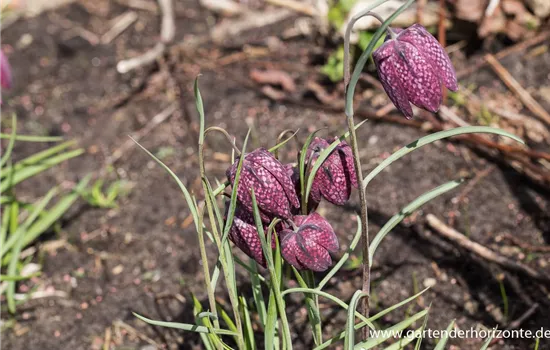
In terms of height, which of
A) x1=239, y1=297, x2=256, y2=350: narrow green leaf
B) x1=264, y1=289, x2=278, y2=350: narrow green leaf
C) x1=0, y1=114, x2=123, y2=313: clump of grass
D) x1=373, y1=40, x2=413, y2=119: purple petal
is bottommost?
x1=0, y1=114, x2=123, y2=313: clump of grass

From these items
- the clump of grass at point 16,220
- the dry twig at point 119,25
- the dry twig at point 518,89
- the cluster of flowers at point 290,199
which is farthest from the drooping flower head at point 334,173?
the dry twig at point 119,25

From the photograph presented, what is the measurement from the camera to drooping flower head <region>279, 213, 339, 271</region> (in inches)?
42.7

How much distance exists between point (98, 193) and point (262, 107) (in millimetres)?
690

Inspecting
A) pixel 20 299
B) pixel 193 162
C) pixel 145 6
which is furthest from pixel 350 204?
pixel 145 6

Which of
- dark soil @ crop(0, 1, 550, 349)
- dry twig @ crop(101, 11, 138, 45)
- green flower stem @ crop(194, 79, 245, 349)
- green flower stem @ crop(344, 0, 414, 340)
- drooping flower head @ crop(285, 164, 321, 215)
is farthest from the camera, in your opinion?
dry twig @ crop(101, 11, 138, 45)

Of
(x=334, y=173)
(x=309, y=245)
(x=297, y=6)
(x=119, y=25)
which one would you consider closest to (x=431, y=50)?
(x=334, y=173)

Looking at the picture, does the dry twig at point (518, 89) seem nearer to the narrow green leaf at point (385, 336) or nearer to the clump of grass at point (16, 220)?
the narrow green leaf at point (385, 336)

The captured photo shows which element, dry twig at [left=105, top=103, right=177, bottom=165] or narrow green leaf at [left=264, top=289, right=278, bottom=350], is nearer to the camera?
narrow green leaf at [left=264, top=289, right=278, bottom=350]

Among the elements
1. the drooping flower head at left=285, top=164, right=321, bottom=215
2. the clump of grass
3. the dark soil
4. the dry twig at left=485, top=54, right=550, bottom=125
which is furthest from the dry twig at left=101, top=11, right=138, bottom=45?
the drooping flower head at left=285, top=164, right=321, bottom=215

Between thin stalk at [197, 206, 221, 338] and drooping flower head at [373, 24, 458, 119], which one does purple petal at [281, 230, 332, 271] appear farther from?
drooping flower head at [373, 24, 458, 119]

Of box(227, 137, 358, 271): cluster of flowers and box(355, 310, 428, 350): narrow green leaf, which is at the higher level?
box(227, 137, 358, 271): cluster of flowers

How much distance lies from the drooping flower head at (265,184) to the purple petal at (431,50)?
0.88 ft

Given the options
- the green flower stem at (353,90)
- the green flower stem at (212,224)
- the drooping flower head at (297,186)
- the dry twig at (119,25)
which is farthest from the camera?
the dry twig at (119,25)

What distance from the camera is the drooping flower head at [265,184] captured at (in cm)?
105
